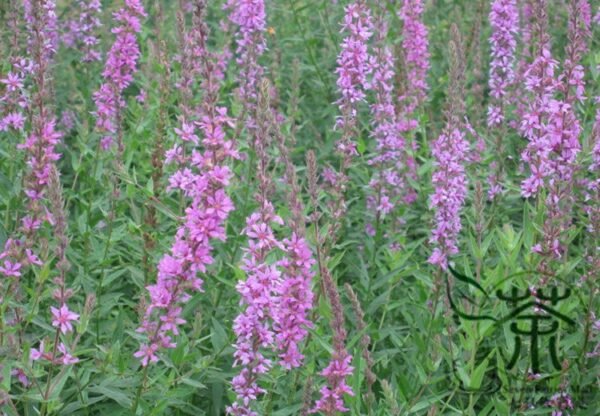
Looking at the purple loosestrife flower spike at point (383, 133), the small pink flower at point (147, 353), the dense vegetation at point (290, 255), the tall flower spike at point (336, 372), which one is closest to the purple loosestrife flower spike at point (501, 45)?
the dense vegetation at point (290, 255)

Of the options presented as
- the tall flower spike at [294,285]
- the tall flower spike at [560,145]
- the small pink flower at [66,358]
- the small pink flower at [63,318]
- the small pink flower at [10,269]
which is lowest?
the small pink flower at [66,358]

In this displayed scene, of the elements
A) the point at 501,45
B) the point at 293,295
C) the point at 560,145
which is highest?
the point at 501,45

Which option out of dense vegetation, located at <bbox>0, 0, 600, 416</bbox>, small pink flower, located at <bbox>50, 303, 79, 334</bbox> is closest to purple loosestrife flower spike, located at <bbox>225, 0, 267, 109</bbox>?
dense vegetation, located at <bbox>0, 0, 600, 416</bbox>

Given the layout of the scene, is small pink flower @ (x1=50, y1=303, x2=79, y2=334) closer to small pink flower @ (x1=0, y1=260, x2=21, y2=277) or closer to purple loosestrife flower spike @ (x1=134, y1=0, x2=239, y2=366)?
purple loosestrife flower spike @ (x1=134, y1=0, x2=239, y2=366)

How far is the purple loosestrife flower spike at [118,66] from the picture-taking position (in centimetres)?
543

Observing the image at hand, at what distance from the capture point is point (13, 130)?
570 cm

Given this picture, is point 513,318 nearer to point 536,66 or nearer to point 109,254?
point 536,66

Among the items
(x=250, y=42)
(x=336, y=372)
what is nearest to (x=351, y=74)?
(x=250, y=42)

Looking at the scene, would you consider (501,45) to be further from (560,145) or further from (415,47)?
(560,145)

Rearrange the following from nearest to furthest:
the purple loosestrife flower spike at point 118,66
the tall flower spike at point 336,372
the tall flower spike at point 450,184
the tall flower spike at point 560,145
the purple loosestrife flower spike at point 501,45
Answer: the tall flower spike at point 336,372 → the tall flower spike at point 560,145 → the tall flower spike at point 450,184 → the purple loosestrife flower spike at point 118,66 → the purple loosestrife flower spike at point 501,45

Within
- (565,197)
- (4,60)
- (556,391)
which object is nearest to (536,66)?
(565,197)

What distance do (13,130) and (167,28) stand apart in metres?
3.12

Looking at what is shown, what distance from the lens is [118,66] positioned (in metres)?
5.43

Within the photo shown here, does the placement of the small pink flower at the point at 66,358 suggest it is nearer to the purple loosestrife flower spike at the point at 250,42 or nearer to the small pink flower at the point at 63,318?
the small pink flower at the point at 63,318
